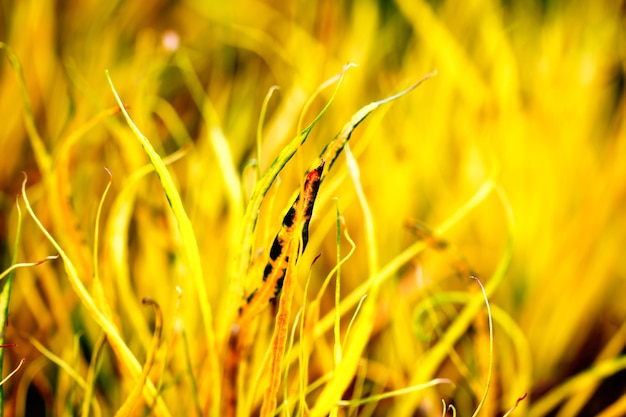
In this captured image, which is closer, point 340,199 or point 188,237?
point 188,237

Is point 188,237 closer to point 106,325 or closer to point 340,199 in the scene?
point 106,325

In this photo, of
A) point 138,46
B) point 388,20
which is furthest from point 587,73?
point 138,46

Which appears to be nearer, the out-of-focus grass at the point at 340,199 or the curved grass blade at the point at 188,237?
the curved grass blade at the point at 188,237

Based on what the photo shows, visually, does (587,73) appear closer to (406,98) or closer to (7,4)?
(406,98)

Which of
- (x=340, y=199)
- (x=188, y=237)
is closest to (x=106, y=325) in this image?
(x=188, y=237)

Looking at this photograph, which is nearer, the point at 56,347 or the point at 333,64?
the point at 56,347

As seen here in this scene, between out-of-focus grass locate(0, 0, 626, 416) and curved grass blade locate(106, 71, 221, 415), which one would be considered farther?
out-of-focus grass locate(0, 0, 626, 416)

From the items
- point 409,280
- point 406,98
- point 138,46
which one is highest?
point 138,46

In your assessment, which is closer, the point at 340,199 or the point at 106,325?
the point at 106,325
